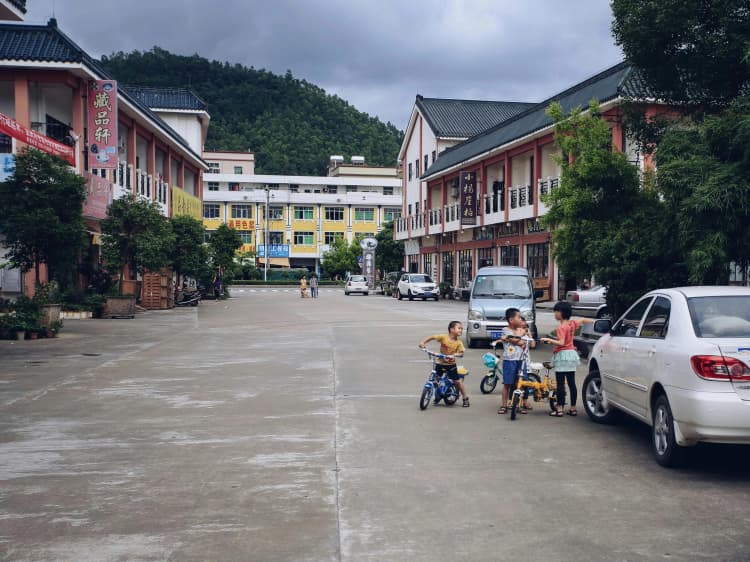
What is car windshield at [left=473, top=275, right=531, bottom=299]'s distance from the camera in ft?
65.0

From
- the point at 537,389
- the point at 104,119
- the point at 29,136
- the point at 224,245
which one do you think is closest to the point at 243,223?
the point at 224,245

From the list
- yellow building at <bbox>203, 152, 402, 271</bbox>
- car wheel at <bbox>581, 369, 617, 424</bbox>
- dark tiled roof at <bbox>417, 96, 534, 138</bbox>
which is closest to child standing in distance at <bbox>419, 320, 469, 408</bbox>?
car wheel at <bbox>581, 369, 617, 424</bbox>

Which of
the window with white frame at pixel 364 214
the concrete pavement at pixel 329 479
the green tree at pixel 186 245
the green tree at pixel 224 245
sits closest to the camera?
the concrete pavement at pixel 329 479

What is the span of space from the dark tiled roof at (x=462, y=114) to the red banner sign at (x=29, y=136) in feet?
132

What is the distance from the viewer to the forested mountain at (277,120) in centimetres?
10856

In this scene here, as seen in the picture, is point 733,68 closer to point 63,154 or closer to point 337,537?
point 337,537

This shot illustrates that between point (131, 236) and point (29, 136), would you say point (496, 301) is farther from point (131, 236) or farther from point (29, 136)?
point (131, 236)

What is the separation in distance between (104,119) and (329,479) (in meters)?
24.0

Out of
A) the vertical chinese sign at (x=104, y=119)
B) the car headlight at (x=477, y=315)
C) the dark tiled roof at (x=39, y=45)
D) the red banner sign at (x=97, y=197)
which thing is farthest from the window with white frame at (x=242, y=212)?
the car headlight at (x=477, y=315)

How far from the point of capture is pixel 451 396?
10.7 m

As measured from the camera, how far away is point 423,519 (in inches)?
219

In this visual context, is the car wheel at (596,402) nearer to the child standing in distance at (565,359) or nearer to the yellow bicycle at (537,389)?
the child standing in distance at (565,359)

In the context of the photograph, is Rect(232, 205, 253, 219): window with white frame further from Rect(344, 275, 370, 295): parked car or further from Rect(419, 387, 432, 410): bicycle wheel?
Rect(419, 387, 432, 410): bicycle wheel

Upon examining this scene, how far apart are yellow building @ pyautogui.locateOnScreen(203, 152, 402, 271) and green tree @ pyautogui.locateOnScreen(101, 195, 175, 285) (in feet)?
212
